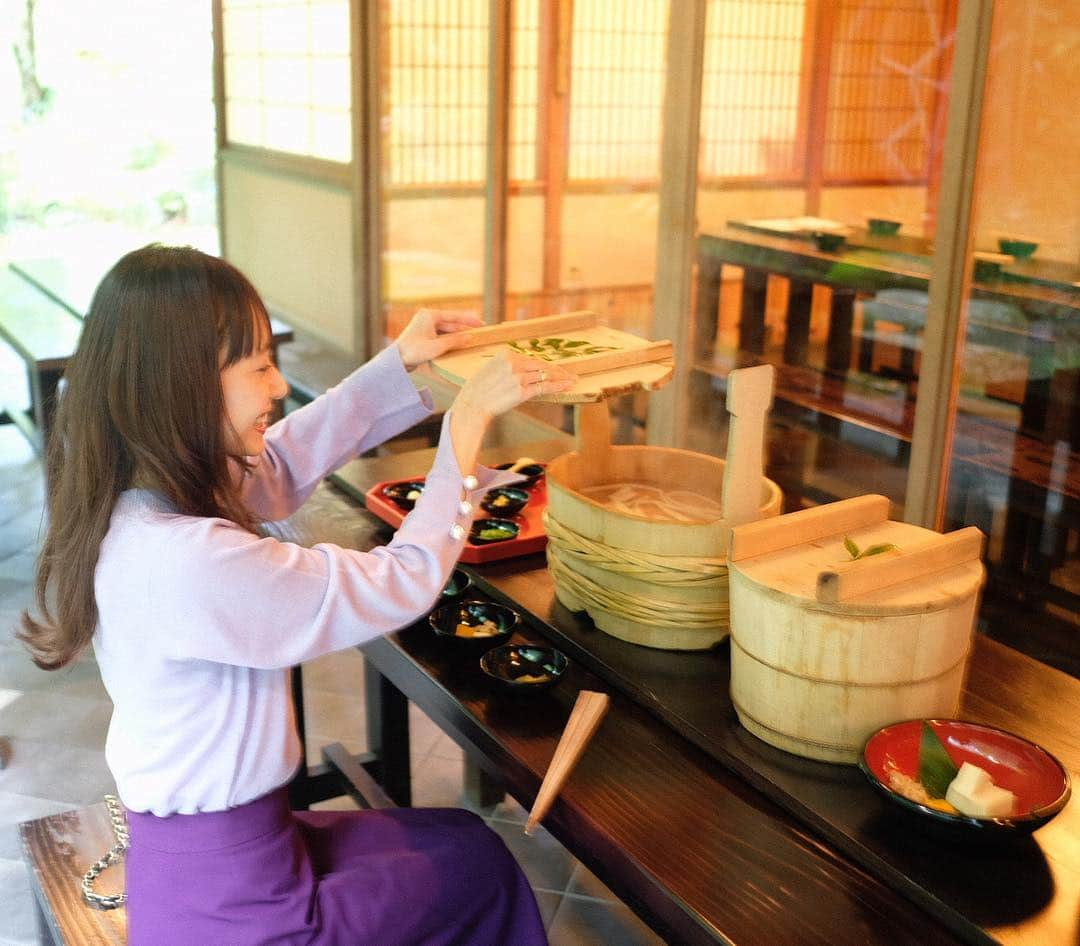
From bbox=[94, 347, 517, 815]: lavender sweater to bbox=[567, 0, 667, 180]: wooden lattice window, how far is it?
2.66 m

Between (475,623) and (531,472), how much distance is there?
73 cm

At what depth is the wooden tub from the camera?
182 cm

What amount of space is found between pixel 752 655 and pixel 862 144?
2213 millimetres

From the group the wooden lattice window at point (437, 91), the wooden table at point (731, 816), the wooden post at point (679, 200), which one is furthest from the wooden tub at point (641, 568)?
the wooden lattice window at point (437, 91)

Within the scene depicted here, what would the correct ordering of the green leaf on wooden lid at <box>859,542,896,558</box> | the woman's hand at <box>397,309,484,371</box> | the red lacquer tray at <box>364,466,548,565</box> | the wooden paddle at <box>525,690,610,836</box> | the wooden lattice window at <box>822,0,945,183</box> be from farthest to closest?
the wooden lattice window at <box>822,0,945,183</box> < the red lacquer tray at <box>364,466,548,565</box> < the woman's hand at <box>397,309,484,371</box> < the green leaf on wooden lid at <box>859,542,896,558</box> < the wooden paddle at <box>525,690,610,836</box>

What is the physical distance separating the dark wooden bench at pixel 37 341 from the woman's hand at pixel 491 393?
3.40m

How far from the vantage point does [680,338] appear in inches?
163

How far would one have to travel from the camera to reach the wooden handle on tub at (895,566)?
1511mm

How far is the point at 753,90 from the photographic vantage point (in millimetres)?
3807

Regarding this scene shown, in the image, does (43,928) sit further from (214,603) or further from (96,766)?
(96,766)

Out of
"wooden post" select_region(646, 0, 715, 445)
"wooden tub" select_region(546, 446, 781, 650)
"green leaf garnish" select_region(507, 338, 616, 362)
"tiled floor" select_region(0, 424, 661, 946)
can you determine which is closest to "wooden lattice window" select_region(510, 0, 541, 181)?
"wooden post" select_region(646, 0, 715, 445)

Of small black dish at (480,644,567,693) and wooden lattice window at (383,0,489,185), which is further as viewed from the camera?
wooden lattice window at (383,0,489,185)

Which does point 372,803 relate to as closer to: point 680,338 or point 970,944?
point 970,944

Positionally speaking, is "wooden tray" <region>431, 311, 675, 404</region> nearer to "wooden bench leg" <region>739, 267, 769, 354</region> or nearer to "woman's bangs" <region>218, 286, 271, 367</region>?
"woman's bangs" <region>218, 286, 271, 367</region>
